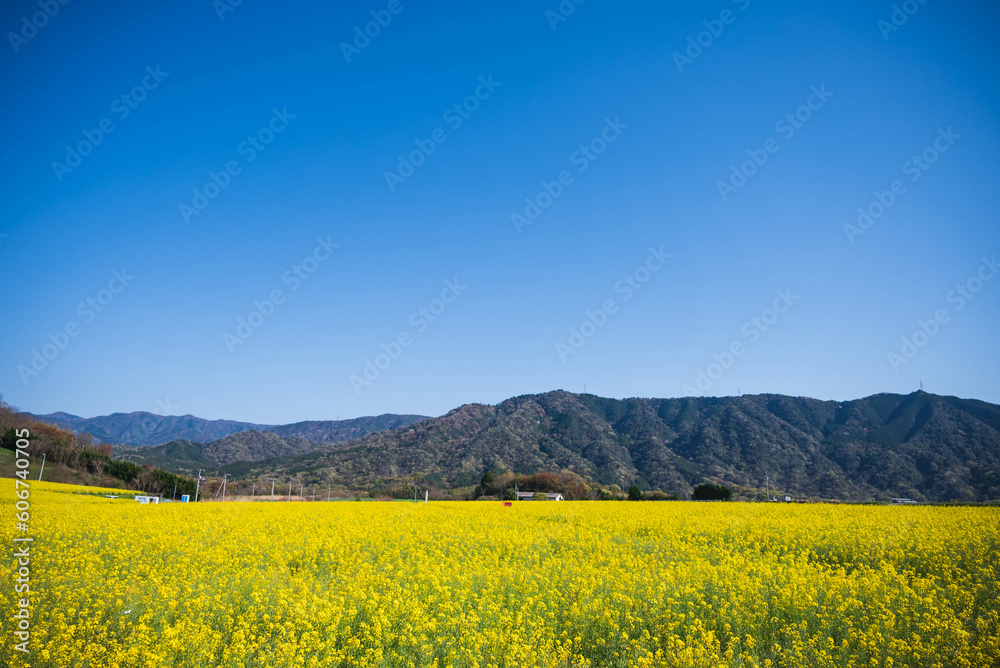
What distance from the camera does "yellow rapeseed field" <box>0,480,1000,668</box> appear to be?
6363mm

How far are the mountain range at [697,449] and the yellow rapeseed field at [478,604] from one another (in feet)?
246

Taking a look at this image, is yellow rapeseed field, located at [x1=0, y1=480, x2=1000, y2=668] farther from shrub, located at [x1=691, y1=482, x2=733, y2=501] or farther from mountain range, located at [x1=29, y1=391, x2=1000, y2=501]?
mountain range, located at [x1=29, y1=391, x2=1000, y2=501]

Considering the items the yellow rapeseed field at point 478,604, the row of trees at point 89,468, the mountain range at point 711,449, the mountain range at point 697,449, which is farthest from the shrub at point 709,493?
the row of trees at point 89,468

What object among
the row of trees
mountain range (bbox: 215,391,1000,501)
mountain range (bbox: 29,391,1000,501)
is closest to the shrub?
mountain range (bbox: 29,391,1000,501)

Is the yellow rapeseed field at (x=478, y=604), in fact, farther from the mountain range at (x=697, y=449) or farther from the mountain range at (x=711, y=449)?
the mountain range at (x=711, y=449)

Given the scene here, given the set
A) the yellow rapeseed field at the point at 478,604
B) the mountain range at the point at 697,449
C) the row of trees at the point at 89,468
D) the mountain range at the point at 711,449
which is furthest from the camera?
the mountain range at the point at 711,449

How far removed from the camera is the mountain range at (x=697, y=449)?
340ft

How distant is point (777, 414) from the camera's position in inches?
5856

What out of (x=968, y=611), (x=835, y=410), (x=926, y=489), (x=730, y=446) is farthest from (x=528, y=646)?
(x=835, y=410)

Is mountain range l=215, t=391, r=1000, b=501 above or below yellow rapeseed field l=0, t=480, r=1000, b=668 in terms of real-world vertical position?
above

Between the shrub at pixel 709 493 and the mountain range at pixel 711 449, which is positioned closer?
the shrub at pixel 709 493

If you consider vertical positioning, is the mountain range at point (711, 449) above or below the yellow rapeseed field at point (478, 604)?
above

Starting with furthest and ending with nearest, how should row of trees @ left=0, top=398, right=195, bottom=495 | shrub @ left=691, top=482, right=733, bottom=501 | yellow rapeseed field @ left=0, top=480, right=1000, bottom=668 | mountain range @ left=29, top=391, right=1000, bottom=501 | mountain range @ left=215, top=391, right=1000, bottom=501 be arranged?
mountain range @ left=215, top=391, right=1000, bottom=501
mountain range @ left=29, top=391, right=1000, bottom=501
shrub @ left=691, top=482, right=733, bottom=501
row of trees @ left=0, top=398, right=195, bottom=495
yellow rapeseed field @ left=0, top=480, right=1000, bottom=668

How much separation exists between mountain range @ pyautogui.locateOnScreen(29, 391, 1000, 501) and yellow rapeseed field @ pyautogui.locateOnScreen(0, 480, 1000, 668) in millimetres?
74858
